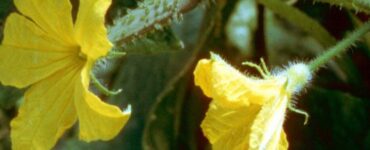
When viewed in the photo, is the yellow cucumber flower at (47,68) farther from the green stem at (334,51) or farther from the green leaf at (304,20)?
the green leaf at (304,20)

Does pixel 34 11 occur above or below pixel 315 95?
above

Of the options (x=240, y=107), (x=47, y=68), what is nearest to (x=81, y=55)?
(x=47, y=68)

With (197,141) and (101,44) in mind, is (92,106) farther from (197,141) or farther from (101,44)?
(197,141)


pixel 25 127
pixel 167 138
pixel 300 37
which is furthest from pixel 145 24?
pixel 300 37

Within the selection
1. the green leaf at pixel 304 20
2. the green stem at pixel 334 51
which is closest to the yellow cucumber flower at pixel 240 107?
the green stem at pixel 334 51

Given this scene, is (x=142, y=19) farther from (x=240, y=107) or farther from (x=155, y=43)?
(x=240, y=107)
